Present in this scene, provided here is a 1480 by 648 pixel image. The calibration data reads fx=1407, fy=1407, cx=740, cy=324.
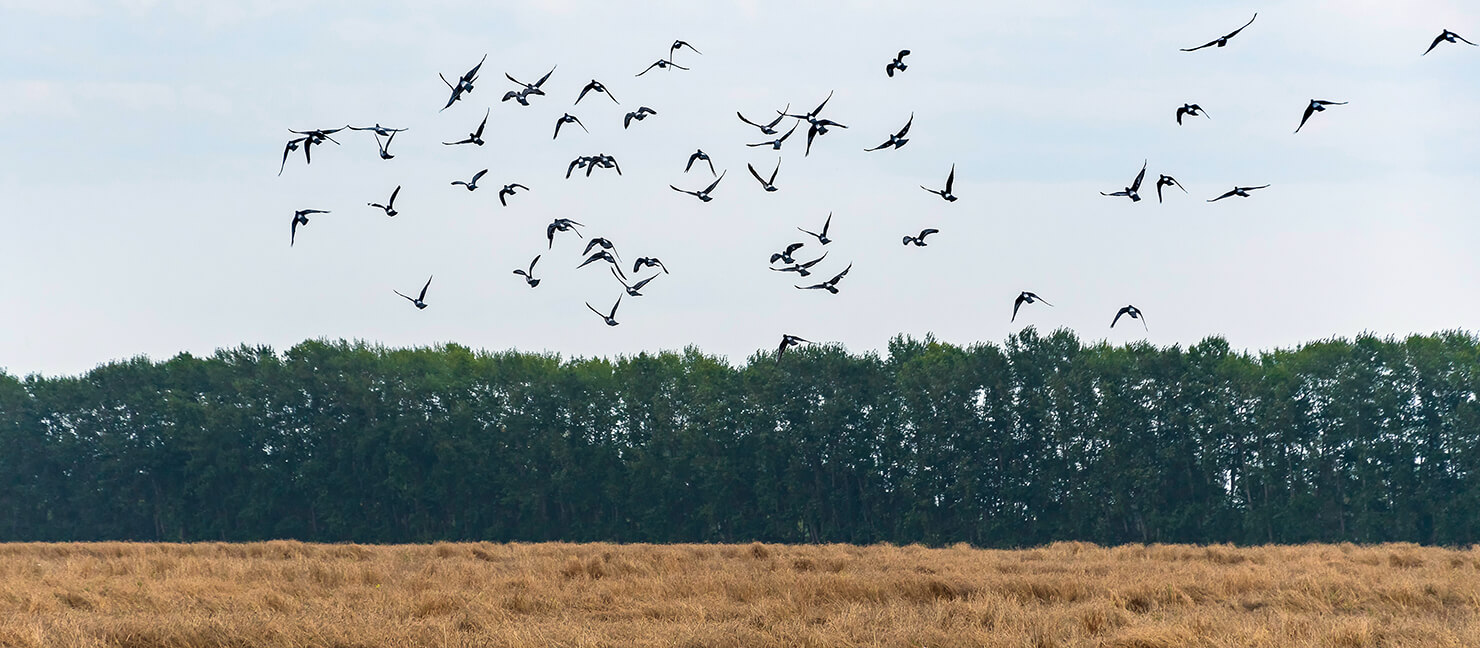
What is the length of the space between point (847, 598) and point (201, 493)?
60.7m

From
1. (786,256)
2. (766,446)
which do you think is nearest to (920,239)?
(786,256)

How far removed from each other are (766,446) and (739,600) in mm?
44270

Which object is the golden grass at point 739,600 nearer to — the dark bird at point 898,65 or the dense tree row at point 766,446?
the dark bird at point 898,65

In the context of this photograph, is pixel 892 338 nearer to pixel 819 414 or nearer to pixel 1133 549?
pixel 819 414

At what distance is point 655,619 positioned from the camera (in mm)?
16953

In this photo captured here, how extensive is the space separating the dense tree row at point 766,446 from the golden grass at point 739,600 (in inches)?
1129

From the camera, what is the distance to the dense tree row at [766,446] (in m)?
55.5

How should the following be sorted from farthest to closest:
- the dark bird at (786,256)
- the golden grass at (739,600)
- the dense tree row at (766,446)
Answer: the dense tree row at (766,446)
the dark bird at (786,256)
the golden grass at (739,600)

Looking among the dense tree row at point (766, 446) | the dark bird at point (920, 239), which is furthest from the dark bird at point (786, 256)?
the dense tree row at point (766, 446)

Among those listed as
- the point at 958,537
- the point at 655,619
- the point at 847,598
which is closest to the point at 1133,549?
the point at 847,598

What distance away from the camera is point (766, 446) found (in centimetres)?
6334

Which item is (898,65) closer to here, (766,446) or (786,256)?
(786,256)

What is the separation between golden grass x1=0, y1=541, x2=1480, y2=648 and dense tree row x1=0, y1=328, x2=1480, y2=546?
94.1ft

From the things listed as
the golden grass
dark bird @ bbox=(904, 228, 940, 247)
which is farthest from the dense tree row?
dark bird @ bbox=(904, 228, 940, 247)
